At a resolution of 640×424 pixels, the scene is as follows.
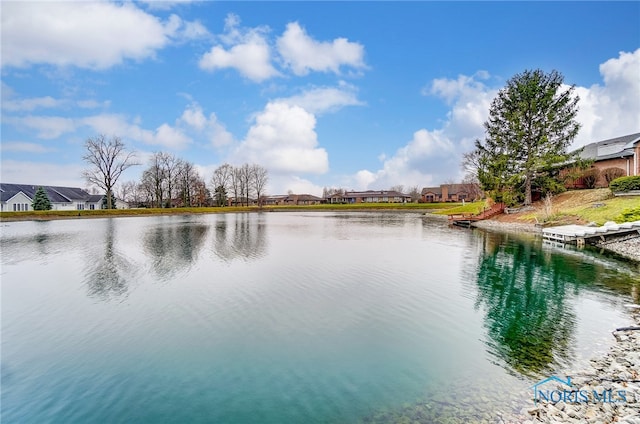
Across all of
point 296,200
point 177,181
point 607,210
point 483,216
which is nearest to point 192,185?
point 177,181

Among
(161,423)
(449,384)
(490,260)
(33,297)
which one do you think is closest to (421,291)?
(449,384)

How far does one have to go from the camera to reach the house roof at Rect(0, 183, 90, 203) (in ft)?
201

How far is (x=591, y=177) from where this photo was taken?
32.0 m

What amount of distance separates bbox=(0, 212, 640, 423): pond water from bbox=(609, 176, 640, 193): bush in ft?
43.0

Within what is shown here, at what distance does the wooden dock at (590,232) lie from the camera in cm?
1814

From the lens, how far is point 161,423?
4.79 m

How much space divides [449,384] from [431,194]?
106940mm

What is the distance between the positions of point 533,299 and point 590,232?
13566 millimetres

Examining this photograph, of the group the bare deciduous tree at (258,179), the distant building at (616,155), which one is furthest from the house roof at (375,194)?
the distant building at (616,155)

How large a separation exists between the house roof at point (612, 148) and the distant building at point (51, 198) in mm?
85149

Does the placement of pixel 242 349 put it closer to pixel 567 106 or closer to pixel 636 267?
pixel 636 267

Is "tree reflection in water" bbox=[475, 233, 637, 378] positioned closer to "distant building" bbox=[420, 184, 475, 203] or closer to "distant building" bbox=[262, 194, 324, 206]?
"distant building" bbox=[420, 184, 475, 203]

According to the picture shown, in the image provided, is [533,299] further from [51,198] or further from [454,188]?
[454,188]

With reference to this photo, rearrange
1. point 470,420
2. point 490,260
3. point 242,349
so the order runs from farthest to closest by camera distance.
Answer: point 490,260 < point 242,349 < point 470,420
